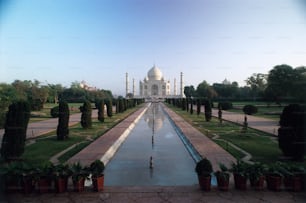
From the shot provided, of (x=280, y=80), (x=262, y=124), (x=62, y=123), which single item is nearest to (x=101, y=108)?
(x=62, y=123)

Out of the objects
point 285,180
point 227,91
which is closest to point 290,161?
point 285,180

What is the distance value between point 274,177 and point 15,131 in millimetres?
5041

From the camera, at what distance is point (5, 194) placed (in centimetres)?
359

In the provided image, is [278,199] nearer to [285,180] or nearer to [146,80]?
[285,180]

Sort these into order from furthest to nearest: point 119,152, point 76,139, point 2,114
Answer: point 2,114 < point 76,139 < point 119,152

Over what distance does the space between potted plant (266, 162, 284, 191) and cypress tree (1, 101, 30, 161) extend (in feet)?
16.0

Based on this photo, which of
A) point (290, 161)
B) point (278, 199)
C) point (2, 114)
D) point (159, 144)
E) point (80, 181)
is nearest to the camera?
point (278, 199)

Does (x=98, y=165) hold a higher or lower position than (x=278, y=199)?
higher

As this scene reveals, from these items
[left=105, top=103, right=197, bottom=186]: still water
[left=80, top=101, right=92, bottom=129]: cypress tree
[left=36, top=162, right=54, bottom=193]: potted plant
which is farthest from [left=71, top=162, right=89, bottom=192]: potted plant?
[left=80, top=101, right=92, bottom=129]: cypress tree

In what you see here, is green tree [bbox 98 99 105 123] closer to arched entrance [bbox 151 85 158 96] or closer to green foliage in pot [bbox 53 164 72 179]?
green foliage in pot [bbox 53 164 72 179]

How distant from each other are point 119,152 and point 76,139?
240 centimetres

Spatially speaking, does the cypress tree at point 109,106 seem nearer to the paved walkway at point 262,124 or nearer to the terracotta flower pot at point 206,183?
the paved walkway at point 262,124

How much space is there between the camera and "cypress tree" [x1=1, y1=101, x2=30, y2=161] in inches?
214

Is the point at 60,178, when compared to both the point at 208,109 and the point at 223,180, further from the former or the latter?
the point at 208,109
